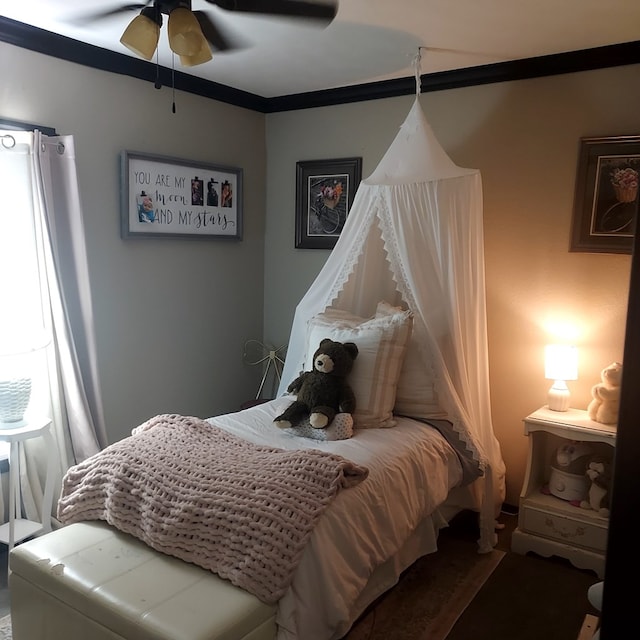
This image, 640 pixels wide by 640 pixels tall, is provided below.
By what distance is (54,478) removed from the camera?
284 centimetres

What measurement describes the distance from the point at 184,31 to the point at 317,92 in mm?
1919

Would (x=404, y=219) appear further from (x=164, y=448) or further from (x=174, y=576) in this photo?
(x=174, y=576)

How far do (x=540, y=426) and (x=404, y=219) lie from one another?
125cm

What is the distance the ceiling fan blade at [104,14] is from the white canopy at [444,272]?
129 centimetres

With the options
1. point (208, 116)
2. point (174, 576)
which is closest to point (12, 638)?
point (174, 576)

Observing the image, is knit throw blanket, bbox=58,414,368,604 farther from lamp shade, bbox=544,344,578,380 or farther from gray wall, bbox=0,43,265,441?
lamp shade, bbox=544,344,578,380

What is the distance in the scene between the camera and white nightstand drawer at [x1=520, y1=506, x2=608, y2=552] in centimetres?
282

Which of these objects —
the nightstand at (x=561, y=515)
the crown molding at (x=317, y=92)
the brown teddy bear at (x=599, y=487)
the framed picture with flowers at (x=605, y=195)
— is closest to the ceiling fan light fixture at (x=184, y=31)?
the crown molding at (x=317, y=92)

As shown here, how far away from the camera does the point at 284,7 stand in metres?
2.17

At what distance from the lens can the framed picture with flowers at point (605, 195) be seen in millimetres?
2912

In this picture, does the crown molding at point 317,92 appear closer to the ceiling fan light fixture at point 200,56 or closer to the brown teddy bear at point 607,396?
the ceiling fan light fixture at point 200,56

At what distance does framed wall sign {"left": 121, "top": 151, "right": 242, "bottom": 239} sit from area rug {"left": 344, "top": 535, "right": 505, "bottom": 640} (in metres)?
2.34

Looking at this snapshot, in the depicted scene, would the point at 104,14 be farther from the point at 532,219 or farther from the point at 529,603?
the point at 529,603

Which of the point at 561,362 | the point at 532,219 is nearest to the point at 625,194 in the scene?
the point at 532,219
